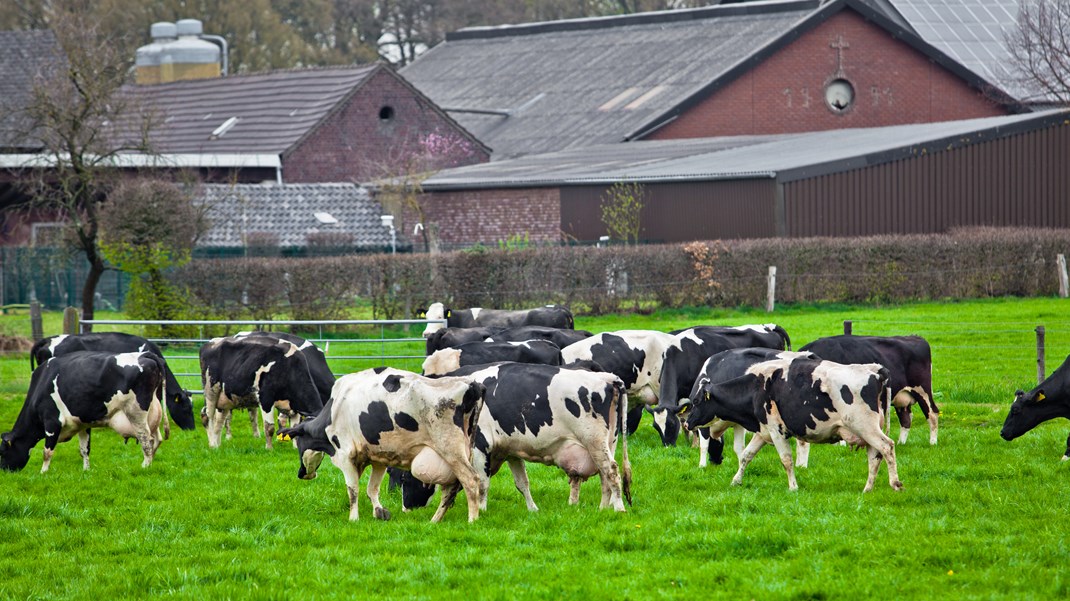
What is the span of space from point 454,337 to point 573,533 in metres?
7.80

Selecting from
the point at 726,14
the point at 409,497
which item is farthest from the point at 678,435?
the point at 726,14

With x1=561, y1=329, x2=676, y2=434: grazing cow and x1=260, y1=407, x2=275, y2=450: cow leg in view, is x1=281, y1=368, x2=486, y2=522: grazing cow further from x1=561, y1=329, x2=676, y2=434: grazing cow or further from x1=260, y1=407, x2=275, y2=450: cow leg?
x1=561, y1=329, x2=676, y2=434: grazing cow

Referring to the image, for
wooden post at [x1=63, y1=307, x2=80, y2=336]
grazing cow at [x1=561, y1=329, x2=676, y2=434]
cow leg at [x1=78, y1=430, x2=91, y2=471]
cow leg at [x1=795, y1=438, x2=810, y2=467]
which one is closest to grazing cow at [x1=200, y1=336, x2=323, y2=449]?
cow leg at [x1=78, y1=430, x2=91, y2=471]

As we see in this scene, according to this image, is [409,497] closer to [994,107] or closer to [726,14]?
[994,107]

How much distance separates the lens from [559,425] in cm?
1188

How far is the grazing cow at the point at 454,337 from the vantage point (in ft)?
59.7

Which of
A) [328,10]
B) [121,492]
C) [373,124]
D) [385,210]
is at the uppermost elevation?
[328,10]

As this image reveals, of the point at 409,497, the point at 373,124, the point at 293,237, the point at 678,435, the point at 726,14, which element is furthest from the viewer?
the point at 726,14

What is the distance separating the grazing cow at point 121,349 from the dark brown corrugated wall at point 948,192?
19351 mm

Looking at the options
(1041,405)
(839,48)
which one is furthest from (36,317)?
(839,48)

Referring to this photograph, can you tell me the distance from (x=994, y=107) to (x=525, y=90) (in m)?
19.6

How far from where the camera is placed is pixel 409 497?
40.6ft

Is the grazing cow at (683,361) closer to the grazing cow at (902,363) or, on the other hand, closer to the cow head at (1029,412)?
the grazing cow at (902,363)

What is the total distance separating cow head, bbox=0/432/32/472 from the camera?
14.8m
